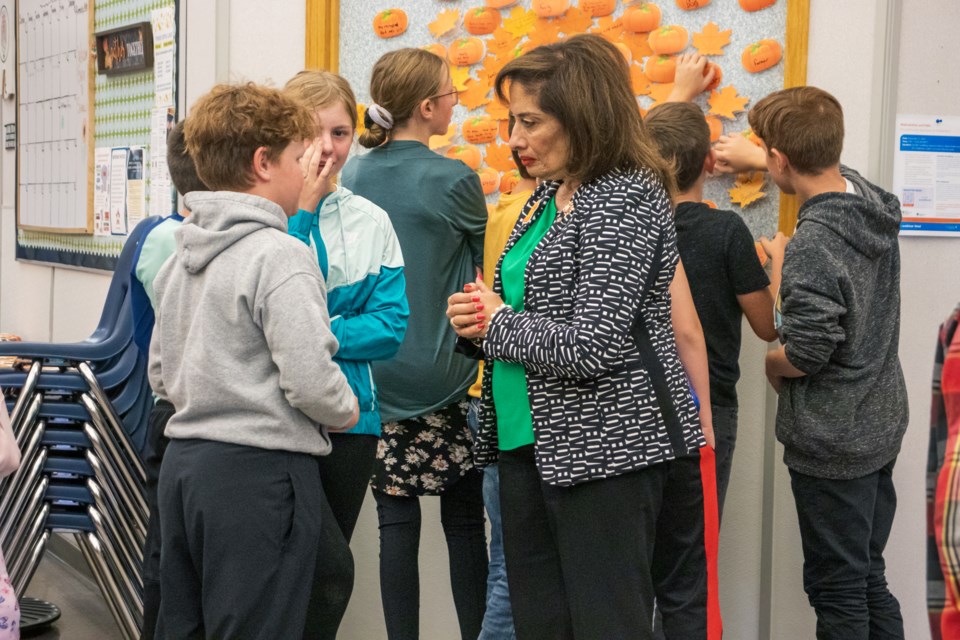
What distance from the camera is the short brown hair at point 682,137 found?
2.48 metres

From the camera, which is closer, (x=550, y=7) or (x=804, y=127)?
(x=804, y=127)

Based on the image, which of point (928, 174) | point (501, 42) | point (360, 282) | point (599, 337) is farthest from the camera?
point (501, 42)

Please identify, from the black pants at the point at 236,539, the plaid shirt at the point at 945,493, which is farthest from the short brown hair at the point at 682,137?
the plaid shirt at the point at 945,493

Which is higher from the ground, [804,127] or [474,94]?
[474,94]

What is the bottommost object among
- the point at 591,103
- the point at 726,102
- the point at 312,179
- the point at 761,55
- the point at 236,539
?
the point at 236,539

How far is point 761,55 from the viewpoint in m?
2.69

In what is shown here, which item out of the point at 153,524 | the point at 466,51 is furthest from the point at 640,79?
the point at 153,524

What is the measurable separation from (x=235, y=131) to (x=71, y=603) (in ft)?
9.03

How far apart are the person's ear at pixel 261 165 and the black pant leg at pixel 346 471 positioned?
1.72ft

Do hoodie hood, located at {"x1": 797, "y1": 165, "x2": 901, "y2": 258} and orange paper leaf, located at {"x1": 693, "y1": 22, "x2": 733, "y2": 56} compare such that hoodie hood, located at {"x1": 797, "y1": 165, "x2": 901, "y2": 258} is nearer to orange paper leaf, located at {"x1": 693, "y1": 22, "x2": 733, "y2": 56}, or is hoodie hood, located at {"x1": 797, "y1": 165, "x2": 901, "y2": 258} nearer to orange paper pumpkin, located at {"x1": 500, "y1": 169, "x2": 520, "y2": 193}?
orange paper leaf, located at {"x1": 693, "y1": 22, "x2": 733, "y2": 56}

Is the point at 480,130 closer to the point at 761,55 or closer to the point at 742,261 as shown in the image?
the point at 761,55

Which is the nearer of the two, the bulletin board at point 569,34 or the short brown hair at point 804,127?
the short brown hair at point 804,127

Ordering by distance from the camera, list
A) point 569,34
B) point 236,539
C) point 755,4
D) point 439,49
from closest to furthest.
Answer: point 236,539 → point 755,4 → point 569,34 → point 439,49

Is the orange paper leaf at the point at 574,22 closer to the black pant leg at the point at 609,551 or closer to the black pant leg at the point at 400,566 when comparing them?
the black pant leg at the point at 400,566
